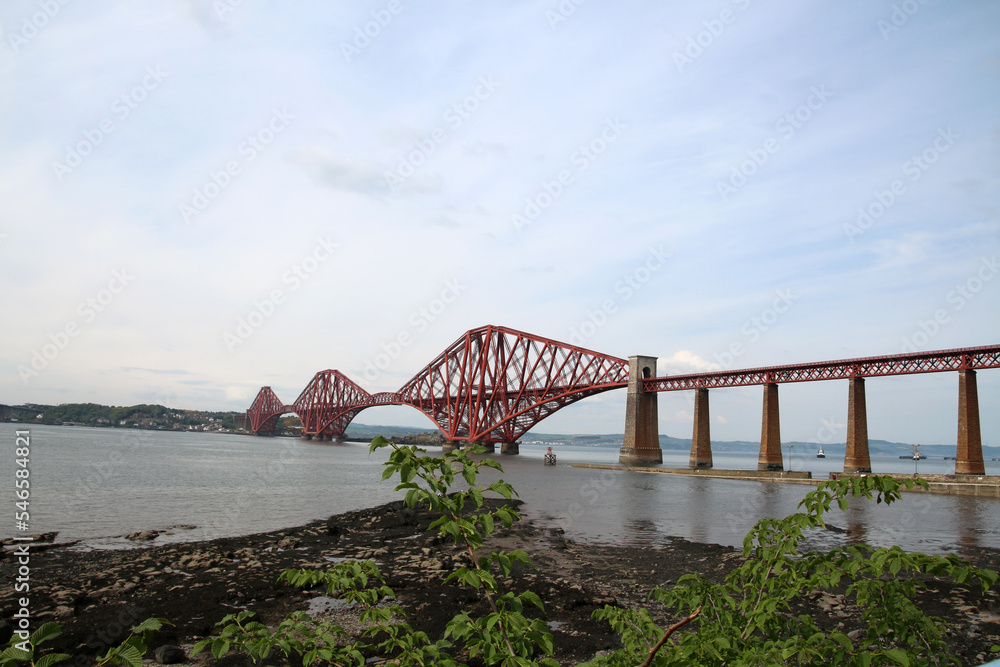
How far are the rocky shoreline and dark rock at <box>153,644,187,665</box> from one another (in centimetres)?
32

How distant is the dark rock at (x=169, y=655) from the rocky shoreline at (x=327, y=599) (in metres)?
0.32

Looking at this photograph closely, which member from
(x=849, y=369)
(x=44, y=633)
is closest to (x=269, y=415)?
(x=849, y=369)

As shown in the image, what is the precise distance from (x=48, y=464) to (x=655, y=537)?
50124mm

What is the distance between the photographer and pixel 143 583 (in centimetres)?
1264

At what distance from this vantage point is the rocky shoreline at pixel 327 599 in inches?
381

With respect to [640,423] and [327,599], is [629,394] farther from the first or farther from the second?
[327,599]

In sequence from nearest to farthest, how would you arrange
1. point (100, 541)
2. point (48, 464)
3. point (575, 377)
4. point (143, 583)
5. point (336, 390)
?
point (143, 583) → point (100, 541) → point (48, 464) → point (575, 377) → point (336, 390)

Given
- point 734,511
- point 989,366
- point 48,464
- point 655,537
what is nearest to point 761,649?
point 655,537

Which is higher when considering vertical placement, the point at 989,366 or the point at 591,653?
the point at 989,366

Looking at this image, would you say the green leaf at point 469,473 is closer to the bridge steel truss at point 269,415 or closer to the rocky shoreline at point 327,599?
the rocky shoreline at point 327,599

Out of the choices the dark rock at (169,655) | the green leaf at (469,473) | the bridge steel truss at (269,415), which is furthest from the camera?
the bridge steel truss at (269,415)

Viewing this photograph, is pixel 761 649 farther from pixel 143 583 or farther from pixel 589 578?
pixel 143 583

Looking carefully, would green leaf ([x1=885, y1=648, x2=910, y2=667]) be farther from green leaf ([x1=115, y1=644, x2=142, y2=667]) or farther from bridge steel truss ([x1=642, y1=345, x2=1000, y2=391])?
bridge steel truss ([x1=642, y1=345, x2=1000, y2=391])

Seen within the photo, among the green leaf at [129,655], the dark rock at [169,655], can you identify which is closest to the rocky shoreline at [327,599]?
the dark rock at [169,655]
